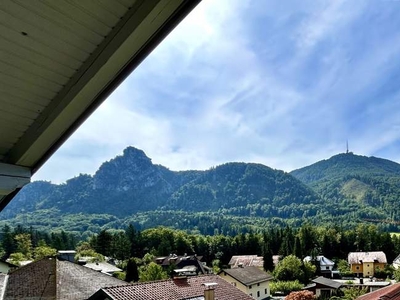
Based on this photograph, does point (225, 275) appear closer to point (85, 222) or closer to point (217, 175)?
point (85, 222)

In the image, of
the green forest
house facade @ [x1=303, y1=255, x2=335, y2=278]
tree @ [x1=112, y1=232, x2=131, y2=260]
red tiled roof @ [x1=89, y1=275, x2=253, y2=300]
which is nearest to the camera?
red tiled roof @ [x1=89, y1=275, x2=253, y2=300]

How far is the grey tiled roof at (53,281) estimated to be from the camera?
980cm

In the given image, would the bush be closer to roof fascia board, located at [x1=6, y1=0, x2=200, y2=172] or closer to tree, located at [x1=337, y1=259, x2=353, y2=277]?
tree, located at [x1=337, y1=259, x2=353, y2=277]

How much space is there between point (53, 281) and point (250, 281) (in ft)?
43.2

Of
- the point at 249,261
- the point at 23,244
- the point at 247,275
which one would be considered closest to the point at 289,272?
the point at 249,261

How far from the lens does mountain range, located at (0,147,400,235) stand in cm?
12019

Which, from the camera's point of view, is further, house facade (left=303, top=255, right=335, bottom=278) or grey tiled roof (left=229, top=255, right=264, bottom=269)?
grey tiled roof (left=229, top=255, right=264, bottom=269)

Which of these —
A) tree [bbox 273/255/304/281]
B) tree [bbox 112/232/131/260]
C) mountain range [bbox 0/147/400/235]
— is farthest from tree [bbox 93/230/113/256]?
mountain range [bbox 0/147/400/235]

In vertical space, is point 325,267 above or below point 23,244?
below

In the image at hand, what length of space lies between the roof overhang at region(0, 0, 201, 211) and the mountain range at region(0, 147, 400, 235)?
107 meters

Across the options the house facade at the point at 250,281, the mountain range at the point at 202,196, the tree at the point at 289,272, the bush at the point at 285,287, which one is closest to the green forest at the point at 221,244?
the tree at the point at 289,272

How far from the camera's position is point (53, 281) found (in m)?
10.4

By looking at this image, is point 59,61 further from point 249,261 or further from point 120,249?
point 120,249

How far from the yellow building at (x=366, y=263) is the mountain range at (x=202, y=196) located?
234ft
